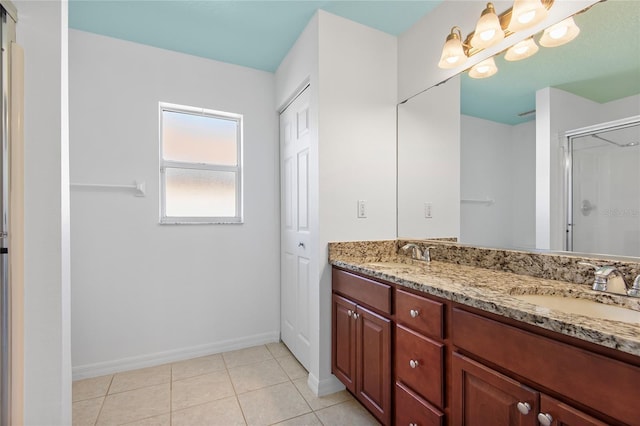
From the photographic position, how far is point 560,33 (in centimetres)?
123

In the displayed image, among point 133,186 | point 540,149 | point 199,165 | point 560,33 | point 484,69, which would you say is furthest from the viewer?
point 199,165

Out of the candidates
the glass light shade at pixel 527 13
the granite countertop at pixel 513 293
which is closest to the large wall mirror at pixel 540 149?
the glass light shade at pixel 527 13

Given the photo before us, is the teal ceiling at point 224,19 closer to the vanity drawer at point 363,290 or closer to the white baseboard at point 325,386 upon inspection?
the vanity drawer at point 363,290

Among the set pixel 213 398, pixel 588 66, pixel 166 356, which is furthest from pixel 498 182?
pixel 166 356

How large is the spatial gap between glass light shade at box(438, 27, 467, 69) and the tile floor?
203 centimetres

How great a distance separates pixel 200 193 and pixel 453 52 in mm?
2064

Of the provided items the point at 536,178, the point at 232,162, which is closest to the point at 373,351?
the point at 536,178

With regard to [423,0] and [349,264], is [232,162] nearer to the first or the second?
[349,264]

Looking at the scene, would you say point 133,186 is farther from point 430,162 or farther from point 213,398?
point 430,162

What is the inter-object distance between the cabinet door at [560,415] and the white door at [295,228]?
1417mm

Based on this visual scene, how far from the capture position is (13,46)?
3.27ft

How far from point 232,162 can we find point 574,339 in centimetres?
243

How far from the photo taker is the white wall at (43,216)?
3.38 feet

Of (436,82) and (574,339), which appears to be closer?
(574,339)
